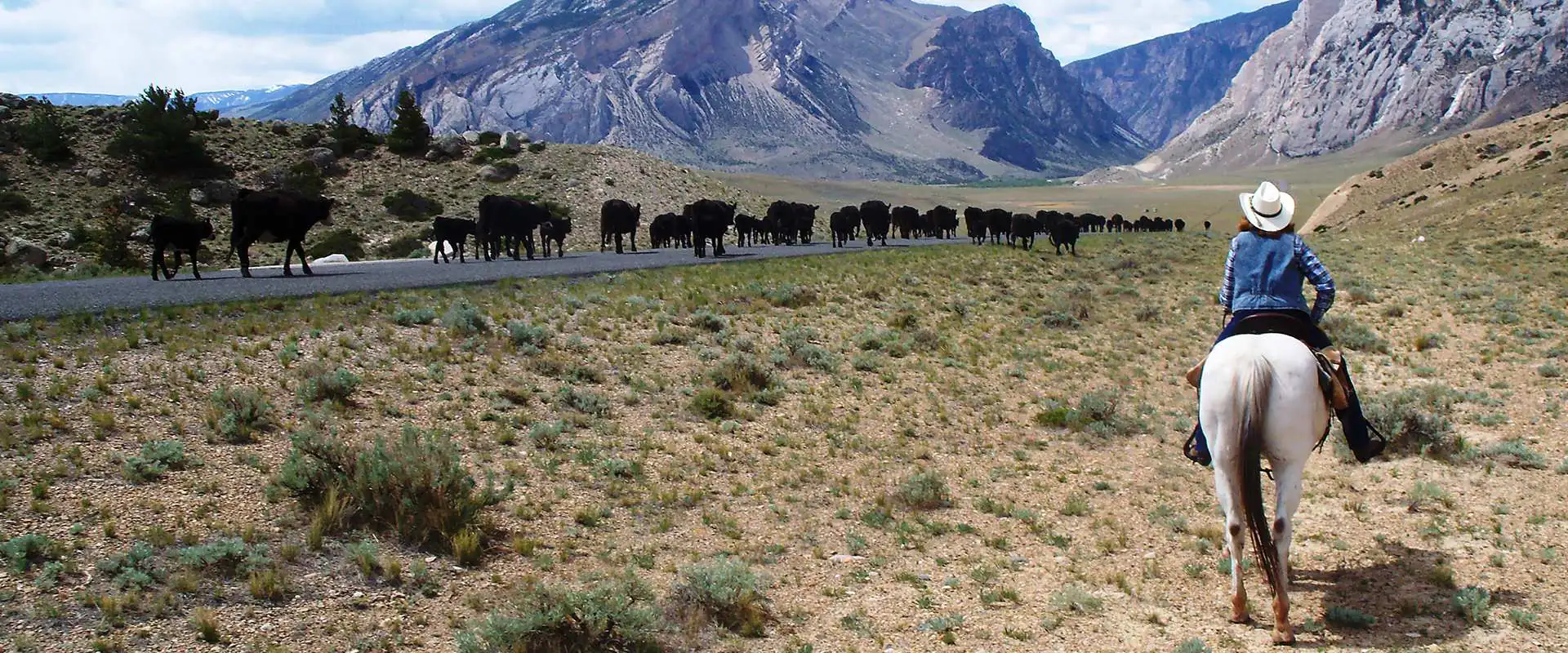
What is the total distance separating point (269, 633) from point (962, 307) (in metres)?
17.9

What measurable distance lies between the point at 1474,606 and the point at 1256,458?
82.9 inches

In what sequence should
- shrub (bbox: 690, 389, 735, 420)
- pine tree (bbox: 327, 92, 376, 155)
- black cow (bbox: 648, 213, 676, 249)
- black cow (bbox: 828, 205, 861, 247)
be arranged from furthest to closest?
1. pine tree (bbox: 327, 92, 376, 155)
2. black cow (bbox: 828, 205, 861, 247)
3. black cow (bbox: 648, 213, 676, 249)
4. shrub (bbox: 690, 389, 735, 420)

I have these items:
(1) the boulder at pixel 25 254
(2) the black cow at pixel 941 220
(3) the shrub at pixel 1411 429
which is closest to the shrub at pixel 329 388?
(3) the shrub at pixel 1411 429

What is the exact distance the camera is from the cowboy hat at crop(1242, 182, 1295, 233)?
23.4 feet

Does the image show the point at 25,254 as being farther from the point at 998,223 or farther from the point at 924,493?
the point at 998,223

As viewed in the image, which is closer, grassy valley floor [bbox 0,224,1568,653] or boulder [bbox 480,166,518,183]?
grassy valley floor [bbox 0,224,1568,653]

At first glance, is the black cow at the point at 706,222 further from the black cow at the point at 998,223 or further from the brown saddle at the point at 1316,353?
the brown saddle at the point at 1316,353

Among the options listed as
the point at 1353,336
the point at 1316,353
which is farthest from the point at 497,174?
the point at 1316,353

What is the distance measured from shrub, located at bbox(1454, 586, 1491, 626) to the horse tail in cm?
155

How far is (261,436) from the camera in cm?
919

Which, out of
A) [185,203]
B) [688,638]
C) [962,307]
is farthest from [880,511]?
[185,203]

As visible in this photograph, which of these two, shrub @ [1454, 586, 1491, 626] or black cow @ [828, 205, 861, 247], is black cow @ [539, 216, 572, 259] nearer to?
black cow @ [828, 205, 861, 247]

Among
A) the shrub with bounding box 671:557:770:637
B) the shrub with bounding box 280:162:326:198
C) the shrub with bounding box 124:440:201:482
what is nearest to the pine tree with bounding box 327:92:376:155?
the shrub with bounding box 280:162:326:198

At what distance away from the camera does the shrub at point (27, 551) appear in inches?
247
